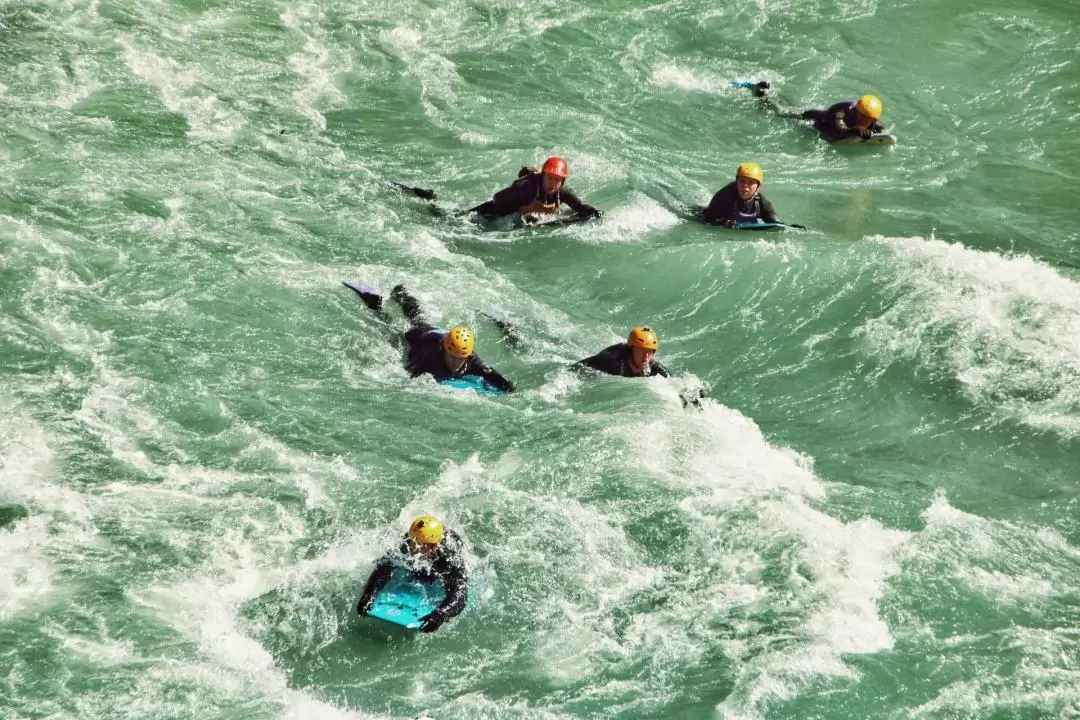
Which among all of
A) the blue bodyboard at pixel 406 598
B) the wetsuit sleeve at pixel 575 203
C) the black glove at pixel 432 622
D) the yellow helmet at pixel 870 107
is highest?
the yellow helmet at pixel 870 107

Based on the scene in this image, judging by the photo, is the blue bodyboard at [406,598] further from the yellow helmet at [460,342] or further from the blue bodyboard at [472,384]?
the yellow helmet at [460,342]

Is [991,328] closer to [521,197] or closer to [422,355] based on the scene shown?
[521,197]

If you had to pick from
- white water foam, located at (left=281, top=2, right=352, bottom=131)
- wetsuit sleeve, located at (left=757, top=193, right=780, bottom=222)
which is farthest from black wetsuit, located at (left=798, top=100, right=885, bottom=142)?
white water foam, located at (left=281, top=2, right=352, bottom=131)

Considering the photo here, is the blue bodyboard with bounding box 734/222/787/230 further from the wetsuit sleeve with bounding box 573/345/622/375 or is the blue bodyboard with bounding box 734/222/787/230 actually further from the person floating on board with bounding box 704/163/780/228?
the wetsuit sleeve with bounding box 573/345/622/375

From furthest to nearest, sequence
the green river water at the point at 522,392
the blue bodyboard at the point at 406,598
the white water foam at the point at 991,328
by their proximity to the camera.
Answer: the white water foam at the point at 991,328 → the blue bodyboard at the point at 406,598 → the green river water at the point at 522,392

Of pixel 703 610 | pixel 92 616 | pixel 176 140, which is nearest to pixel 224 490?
pixel 92 616

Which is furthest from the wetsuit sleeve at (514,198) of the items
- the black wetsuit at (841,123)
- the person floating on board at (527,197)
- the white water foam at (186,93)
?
the black wetsuit at (841,123)

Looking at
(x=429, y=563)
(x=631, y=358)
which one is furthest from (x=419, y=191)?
(x=429, y=563)
